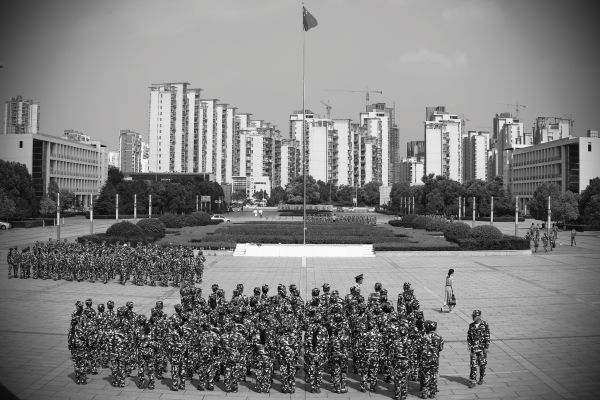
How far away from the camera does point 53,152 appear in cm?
7638

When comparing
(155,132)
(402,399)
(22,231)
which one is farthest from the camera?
(155,132)

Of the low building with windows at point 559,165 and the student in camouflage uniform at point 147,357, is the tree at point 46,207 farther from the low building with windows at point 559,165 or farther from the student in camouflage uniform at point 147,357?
the low building with windows at point 559,165

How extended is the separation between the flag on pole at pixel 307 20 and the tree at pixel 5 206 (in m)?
32.6

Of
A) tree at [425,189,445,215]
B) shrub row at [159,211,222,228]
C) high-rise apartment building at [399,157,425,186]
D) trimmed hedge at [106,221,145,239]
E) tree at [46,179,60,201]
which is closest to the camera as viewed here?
trimmed hedge at [106,221,145,239]

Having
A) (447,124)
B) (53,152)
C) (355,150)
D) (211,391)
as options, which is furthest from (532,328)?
(355,150)

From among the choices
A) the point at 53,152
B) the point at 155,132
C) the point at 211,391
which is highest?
the point at 155,132

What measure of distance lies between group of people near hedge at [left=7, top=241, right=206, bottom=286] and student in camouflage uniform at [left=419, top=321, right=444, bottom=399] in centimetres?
1197

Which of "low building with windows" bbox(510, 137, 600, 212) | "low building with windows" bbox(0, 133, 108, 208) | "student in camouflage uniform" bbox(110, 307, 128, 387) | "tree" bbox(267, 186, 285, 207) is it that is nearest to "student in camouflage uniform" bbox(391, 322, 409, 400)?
"student in camouflage uniform" bbox(110, 307, 128, 387)

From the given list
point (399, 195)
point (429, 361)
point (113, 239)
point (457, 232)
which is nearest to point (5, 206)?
point (113, 239)

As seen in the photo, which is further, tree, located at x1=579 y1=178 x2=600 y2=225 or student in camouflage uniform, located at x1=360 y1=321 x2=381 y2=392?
tree, located at x1=579 y1=178 x2=600 y2=225

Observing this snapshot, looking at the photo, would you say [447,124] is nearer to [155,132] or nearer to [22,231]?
[155,132]

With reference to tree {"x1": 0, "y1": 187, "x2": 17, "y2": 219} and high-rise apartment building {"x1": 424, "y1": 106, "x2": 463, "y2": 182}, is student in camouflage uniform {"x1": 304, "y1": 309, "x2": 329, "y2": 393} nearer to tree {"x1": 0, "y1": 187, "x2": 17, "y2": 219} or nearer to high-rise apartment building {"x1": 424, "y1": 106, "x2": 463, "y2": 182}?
tree {"x1": 0, "y1": 187, "x2": 17, "y2": 219}

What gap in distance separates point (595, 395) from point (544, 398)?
0.91 m

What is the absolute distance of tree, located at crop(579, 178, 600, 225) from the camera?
149ft
